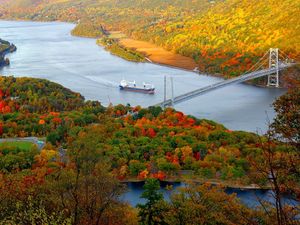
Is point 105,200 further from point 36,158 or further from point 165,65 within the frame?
point 165,65

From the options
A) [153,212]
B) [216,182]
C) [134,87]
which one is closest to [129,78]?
[134,87]

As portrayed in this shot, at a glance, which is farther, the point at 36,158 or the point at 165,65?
the point at 165,65

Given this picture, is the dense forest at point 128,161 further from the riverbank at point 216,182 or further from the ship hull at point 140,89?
the ship hull at point 140,89

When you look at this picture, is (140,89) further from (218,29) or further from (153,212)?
(218,29)

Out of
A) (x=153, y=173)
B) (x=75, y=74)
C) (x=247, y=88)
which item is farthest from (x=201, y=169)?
(x=75, y=74)

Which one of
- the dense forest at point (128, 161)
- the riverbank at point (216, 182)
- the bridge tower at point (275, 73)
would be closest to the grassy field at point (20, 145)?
the dense forest at point (128, 161)
